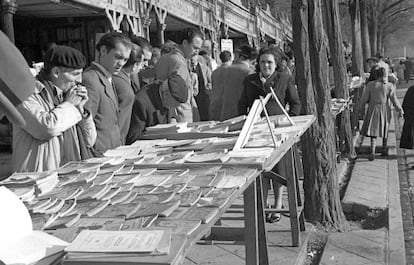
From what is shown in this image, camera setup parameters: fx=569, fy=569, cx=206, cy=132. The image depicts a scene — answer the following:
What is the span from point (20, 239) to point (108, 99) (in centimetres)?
246

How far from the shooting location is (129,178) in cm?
295

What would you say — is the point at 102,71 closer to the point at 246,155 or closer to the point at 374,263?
the point at 246,155

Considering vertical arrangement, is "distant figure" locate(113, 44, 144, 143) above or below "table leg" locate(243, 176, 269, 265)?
above

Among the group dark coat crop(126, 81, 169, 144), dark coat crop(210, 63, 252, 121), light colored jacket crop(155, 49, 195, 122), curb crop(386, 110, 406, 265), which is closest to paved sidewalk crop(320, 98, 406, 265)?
curb crop(386, 110, 406, 265)

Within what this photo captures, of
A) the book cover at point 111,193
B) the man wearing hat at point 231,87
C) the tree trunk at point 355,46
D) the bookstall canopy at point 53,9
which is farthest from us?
the tree trunk at point 355,46

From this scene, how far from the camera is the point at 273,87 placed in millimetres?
5801

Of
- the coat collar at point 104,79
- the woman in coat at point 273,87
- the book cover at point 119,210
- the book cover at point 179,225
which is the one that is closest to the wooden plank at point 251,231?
the book cover at point 119,210

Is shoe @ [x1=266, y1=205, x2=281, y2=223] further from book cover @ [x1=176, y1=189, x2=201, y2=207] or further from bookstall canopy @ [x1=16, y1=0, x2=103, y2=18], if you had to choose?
bookstall canopy @ [x1=16, y1=0, x2=103, y2=18]

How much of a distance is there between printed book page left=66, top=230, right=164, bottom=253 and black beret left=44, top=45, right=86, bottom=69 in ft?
5.73

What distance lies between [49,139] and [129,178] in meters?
0.79

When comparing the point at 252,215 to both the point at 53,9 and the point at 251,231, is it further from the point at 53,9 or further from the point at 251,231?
the point at 53,9

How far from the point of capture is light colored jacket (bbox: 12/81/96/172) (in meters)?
3.31

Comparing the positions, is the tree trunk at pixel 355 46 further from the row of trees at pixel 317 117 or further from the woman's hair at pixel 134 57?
the woman's hair at pixel 134 57

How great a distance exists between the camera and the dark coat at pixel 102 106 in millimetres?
4113
